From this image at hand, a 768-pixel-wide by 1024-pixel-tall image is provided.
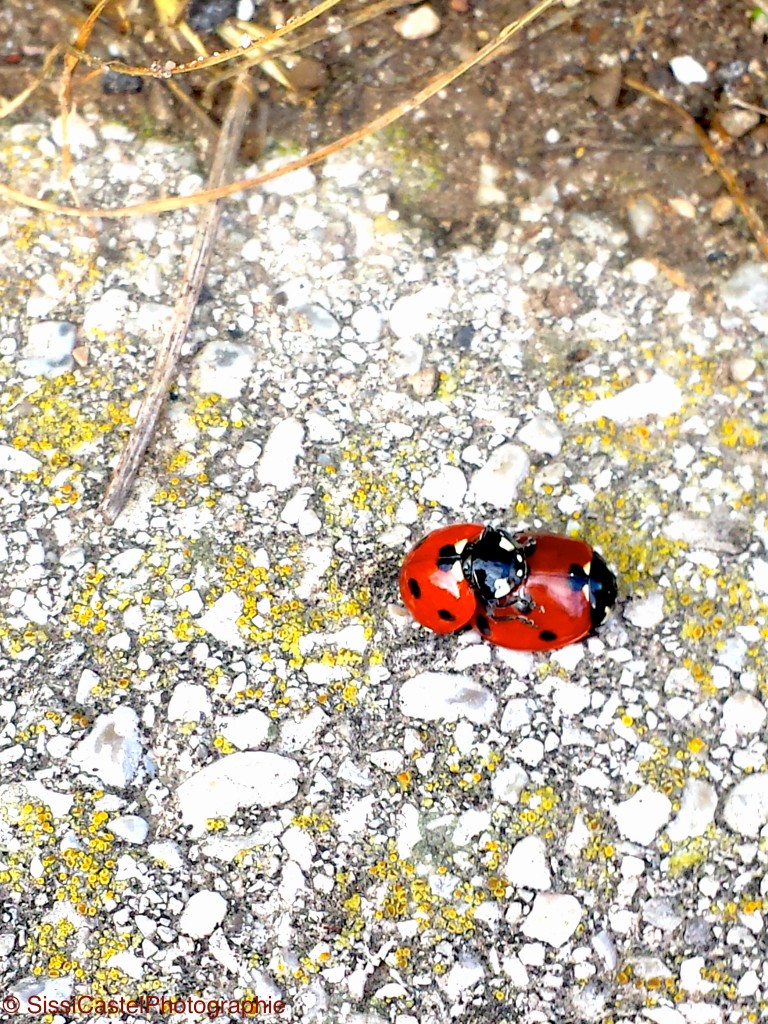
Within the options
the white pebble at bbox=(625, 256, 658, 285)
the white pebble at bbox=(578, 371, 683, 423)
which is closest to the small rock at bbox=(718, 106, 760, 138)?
the white pebble at bbox=(625, 256, 658, 285)

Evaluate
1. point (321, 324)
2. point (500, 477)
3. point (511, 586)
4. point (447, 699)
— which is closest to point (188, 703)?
point (447, 699)

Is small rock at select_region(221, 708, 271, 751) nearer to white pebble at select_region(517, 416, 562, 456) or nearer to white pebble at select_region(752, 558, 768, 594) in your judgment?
white pebble at select_region(517, 416, 562, 456)

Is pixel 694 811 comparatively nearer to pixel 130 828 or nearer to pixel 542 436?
pixel 542 436

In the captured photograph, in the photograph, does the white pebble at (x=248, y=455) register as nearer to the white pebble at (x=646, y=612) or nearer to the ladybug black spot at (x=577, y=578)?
the ladybug black spot at (x=577, y=578)

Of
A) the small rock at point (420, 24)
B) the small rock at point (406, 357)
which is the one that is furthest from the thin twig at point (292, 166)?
the small rock at point (406, 357)

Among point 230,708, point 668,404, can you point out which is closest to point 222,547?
point 230,708
